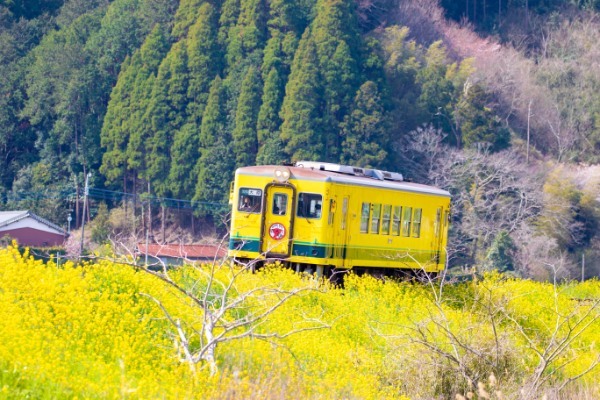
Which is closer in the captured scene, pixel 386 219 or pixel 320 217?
pixel 320 217

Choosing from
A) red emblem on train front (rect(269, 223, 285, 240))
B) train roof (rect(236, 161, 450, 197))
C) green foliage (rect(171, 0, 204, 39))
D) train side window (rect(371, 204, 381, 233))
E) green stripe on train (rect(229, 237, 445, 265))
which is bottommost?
green stripe on train (rect(229, 237, 445, 265))

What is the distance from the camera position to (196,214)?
39.8 metres

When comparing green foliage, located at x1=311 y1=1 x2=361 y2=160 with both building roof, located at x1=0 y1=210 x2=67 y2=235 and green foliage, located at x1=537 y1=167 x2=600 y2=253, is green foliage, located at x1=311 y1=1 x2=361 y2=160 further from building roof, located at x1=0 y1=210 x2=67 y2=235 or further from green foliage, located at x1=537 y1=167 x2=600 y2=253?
building roof, located at x1=0 y1=210 x2=67 y2=235

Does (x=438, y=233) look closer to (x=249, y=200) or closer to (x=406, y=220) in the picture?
(x=406, y=220)

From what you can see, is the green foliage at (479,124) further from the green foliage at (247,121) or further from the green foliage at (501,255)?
the green foliage at (247,121)

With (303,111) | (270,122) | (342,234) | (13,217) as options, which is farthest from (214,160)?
(342,234)

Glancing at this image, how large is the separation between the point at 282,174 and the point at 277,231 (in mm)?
952

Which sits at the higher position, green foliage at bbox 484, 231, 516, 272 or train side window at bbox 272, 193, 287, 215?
train side window at bbox 272, 193, 287, 215

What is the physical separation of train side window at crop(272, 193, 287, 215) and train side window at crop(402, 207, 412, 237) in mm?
2655

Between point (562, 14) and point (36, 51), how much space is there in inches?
1030

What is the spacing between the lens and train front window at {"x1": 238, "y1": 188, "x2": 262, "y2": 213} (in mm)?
19781

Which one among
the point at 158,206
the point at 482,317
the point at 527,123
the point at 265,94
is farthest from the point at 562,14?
the point at 482,317

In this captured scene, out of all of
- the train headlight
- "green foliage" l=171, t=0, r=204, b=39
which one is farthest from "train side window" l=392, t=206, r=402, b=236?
"green foliage" l=171, t=0, r=204, b=39

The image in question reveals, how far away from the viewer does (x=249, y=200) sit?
1995 cm
